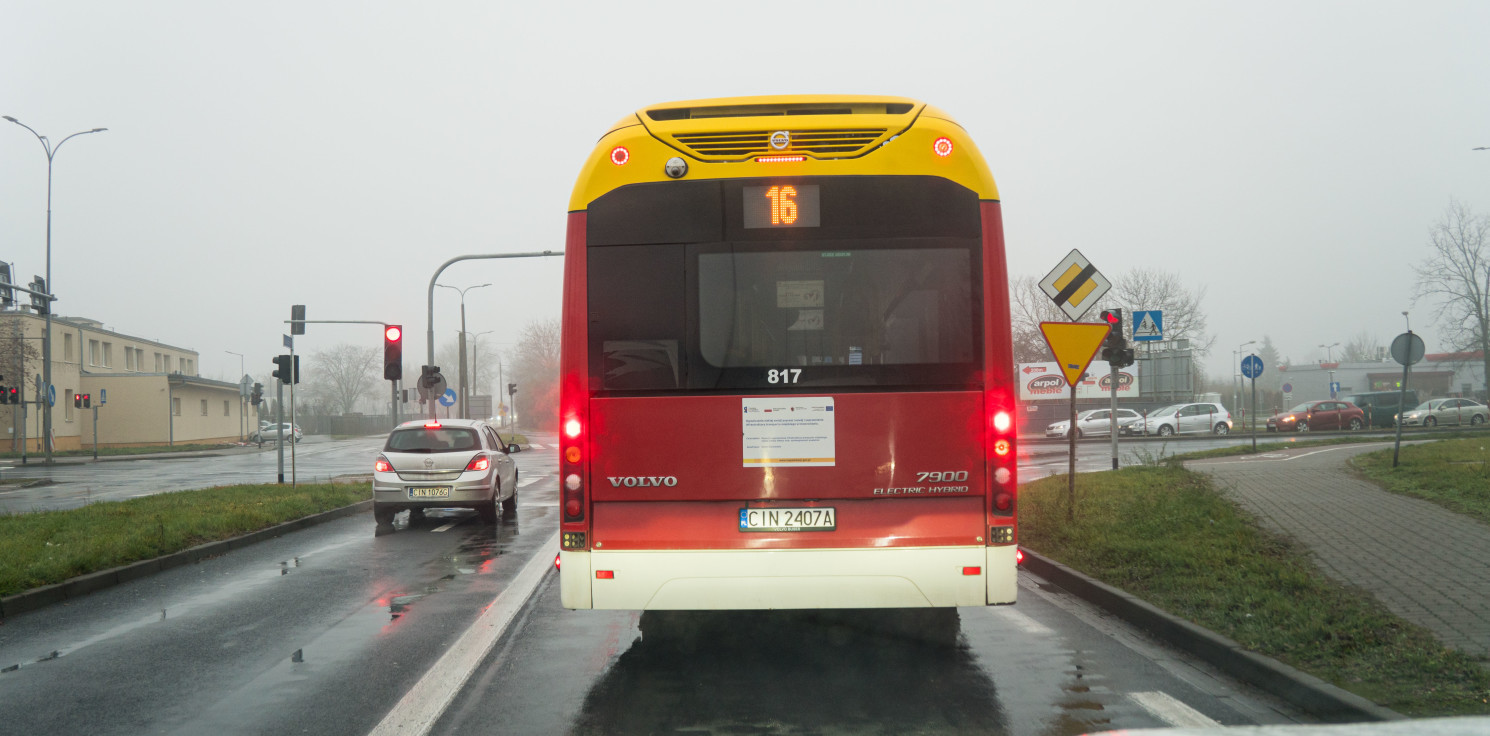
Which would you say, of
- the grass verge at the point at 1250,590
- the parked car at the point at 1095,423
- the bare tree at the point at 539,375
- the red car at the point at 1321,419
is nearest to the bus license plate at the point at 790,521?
the grass verge at the point at 1250,590

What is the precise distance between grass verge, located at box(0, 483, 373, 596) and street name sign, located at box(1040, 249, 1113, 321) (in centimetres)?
997

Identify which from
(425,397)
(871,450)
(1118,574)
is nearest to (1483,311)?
(425,397)

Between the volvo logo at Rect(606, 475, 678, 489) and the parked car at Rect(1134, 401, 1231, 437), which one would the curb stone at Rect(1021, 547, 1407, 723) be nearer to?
the volvo logo at Rect(606, 475, 678, 489)

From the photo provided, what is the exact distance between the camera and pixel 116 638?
7074 mm

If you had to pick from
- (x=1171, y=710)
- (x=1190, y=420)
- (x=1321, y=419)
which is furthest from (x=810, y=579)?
(x=1321, y=419)

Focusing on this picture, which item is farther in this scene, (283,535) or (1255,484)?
(1255,484)

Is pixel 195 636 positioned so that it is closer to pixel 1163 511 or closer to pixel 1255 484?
pixel 1163 511

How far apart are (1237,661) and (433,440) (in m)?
11.6

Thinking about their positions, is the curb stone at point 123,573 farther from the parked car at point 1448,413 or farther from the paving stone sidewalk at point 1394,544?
the parked car at point 1448,413

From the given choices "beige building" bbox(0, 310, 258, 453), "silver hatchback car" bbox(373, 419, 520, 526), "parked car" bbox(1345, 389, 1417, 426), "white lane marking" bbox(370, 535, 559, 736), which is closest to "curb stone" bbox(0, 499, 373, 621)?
"silver hatchback car" bbox(373, 419, 520, 526)

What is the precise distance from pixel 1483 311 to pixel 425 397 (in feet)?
176

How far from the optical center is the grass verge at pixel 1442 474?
1179 centimetres

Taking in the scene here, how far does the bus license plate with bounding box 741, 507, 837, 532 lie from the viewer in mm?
5434

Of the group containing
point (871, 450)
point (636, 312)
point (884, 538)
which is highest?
point (636, 312)
